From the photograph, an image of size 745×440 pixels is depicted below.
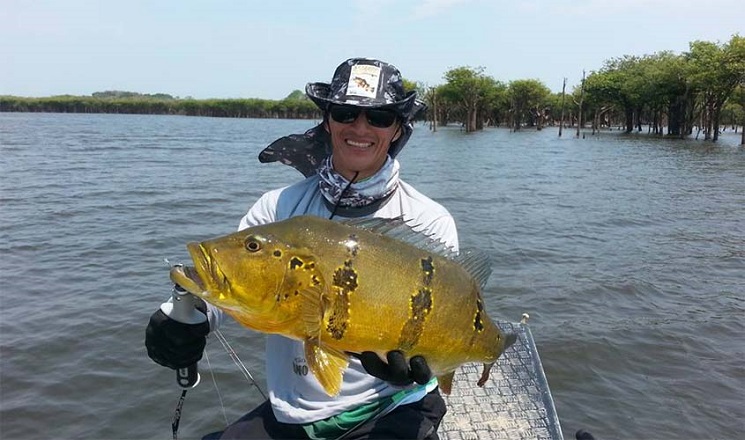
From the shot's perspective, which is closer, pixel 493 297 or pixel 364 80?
pixel 364 80

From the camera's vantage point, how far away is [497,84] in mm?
89812

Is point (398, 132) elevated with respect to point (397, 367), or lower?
elevated

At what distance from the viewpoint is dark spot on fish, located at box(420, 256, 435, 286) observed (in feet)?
7.36

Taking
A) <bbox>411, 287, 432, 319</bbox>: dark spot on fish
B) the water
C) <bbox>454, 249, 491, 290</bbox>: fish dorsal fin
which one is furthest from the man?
the water

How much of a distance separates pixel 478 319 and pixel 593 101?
3366 inches

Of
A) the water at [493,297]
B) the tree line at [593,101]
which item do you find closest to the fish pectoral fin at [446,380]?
the water at [493,297]

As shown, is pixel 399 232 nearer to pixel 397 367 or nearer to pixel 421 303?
pixel 421 303

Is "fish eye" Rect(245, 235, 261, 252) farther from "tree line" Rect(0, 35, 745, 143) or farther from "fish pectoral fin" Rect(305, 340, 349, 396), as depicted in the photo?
"tree line" Rect(0, 35, 745, 143)

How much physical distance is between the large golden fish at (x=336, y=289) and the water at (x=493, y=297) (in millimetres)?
3948

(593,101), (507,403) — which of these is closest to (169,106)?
(593,101)

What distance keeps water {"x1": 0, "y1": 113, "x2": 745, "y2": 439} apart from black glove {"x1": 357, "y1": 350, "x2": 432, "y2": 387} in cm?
386

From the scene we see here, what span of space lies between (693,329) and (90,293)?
8.96m

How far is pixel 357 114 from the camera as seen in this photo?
2883 millimetres

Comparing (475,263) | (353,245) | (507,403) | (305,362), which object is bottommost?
(507,403)
